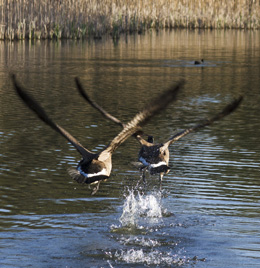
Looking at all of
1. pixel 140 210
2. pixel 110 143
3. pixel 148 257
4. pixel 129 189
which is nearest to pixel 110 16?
pixel 129 189

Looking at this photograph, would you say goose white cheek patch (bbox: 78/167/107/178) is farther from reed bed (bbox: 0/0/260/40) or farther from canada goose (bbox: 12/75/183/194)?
reed bed (bbox: 0/0/260/40)

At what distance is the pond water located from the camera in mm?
9812

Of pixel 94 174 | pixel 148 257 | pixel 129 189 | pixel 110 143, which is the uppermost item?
pixel 110 143

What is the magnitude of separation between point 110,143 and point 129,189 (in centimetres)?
310

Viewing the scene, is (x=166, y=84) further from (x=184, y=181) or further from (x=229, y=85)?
(x=184, y=181)

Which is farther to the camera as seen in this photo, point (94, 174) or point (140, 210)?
point (140, 210)

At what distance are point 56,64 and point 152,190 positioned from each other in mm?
24372

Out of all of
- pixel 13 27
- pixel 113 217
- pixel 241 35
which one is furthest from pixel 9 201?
pixel 241 35

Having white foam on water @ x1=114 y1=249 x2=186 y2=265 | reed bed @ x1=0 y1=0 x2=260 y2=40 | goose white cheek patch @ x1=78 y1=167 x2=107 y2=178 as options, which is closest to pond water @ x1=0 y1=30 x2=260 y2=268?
white foam on water @ x1=114 y1=249 x2=186 y2=265

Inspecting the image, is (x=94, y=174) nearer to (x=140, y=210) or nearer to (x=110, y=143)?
(x=110, y=143)

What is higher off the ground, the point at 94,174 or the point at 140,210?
the point at 94,174

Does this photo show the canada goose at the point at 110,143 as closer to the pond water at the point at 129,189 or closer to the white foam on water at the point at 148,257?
the pond water at the point at 129,189

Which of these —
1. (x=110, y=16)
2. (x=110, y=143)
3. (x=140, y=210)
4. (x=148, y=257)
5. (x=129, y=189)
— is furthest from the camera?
(x=110, y=16)

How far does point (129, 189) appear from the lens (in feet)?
42.9
